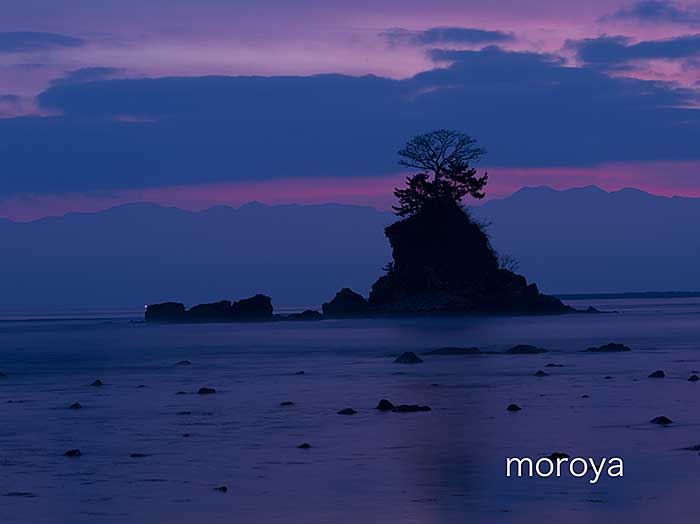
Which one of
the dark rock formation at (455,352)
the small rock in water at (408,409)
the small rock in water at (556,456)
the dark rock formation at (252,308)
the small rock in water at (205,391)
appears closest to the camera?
the small rock in water at (556,456)

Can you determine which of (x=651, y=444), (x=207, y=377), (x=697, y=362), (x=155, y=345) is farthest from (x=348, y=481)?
(x=155, y=345)

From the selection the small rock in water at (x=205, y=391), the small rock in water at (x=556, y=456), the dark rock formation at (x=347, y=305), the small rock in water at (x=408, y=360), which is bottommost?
the small rock in water at (x=556, y=456)

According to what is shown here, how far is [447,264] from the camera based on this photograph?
125 metres

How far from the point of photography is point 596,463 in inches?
921

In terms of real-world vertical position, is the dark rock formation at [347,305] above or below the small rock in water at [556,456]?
above

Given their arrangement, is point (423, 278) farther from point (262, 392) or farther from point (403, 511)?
point (403, 511)

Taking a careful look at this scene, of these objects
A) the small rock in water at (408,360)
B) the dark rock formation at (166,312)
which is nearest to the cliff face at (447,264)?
the dark rock formation at (166,312)

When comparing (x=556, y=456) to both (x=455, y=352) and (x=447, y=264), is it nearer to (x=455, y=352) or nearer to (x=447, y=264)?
(x=455, y=352)

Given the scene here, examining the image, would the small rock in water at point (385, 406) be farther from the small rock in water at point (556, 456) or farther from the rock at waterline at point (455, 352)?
the rock at waterline at point (455, 352)

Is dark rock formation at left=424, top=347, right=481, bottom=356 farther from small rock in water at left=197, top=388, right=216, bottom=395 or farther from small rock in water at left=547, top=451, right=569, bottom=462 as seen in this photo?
small rock in water at left=547, top=451, right=569, bottom=462

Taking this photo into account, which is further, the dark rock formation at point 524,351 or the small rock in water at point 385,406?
the dark rock formation at point 524,351

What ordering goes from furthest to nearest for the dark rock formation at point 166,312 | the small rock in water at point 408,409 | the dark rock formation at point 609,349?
the dark rock formation at point 166,312, the dark rock formation at point 609,349, the small rock in water at point 408,409

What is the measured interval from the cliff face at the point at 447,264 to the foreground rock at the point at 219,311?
28.2 metres

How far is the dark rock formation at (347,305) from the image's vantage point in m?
140
